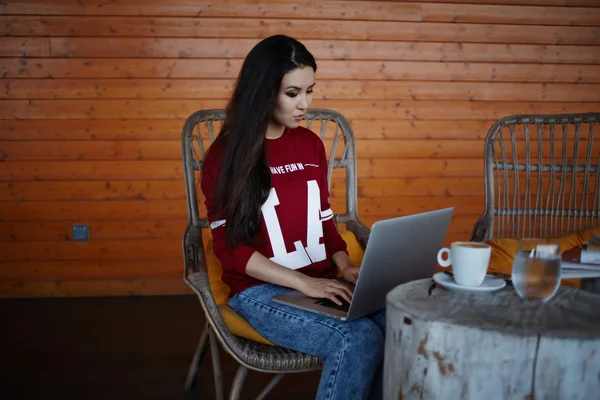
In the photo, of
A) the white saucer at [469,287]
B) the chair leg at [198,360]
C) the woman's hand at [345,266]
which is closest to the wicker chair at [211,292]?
the chair leg at [198,360]

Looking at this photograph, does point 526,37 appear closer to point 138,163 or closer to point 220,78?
point 220,78

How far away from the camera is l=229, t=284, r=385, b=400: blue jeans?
4.45 feet

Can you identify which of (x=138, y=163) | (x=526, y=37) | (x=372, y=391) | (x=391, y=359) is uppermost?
(x=526, y=37)

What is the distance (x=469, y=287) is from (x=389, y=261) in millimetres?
193

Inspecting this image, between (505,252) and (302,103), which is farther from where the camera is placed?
(505,252)

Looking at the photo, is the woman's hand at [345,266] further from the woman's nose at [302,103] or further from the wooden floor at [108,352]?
the wooden floor at [108,352]

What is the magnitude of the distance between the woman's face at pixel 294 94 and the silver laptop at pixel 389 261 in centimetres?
51

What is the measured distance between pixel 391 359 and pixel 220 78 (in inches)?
102

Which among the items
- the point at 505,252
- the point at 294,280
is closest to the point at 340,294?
the point at 294,280

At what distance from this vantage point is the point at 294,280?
156 cm

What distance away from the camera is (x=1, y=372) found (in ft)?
8.17

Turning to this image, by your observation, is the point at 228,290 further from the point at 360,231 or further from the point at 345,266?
the point at 360,231

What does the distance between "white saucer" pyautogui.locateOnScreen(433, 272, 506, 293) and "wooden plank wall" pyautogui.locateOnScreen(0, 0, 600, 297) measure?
7.77 feet

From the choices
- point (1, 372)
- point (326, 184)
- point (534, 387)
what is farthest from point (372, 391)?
point (1, 372)
